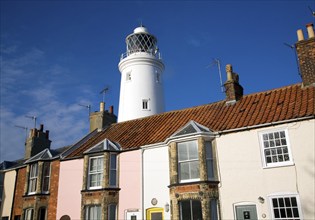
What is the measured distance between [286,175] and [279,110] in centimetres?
361

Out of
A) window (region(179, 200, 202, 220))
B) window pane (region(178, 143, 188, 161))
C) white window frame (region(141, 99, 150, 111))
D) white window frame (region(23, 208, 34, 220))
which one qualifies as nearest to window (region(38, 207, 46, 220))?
white window frame (region(23, 208, 34, 220))

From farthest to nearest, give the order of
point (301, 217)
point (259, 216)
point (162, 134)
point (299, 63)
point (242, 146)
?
point (162, 134) < point (299, 63) < point (242, 146) < point (259, 216) < point (301, 217)

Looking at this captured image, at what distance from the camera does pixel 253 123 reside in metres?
16.3

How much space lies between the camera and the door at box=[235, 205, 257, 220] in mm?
14883

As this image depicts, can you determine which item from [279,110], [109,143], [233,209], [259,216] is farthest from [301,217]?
[109,143]

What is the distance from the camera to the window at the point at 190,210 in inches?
631

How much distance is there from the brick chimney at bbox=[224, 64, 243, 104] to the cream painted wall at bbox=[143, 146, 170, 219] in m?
5.44

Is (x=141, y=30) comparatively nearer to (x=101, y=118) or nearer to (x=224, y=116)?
(x=101, y=118)

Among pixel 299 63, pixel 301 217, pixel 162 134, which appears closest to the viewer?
pixel 301 217

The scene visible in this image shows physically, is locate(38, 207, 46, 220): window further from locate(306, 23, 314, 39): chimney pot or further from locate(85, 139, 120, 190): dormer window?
locate(306, 23, 314, 39): chimney pot

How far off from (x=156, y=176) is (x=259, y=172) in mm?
5851

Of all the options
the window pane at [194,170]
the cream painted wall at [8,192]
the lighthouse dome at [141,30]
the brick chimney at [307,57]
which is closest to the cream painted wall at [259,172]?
the window pane at [194,170]

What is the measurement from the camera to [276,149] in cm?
1531

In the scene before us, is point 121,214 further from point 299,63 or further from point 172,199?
point 299,63
